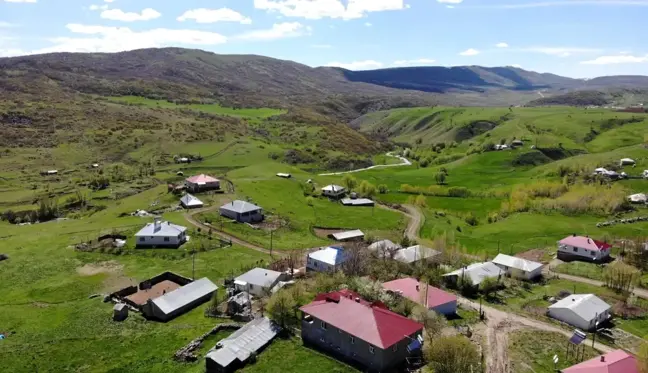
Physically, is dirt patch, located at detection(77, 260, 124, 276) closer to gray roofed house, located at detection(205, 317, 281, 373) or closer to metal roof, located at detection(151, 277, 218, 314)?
metal roof, located at detection(151, 277, 218, 314)

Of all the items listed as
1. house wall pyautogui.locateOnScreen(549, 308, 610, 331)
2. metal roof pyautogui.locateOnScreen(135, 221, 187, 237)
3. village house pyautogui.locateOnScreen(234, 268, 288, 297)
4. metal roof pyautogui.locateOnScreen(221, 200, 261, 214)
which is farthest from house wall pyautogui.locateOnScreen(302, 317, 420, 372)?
metal roof pyautogui.locateOnScreen(221, 200, 261, 214)

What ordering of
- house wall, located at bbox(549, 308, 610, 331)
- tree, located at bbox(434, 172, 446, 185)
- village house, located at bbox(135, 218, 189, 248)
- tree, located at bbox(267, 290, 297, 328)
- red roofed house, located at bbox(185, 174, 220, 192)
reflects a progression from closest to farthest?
tree, located at bbox(267, 290, 297, 328), house wall, located at bbox(549, 308, 610, 331), village house, located at bbox(135, 218, 189, 248), red roofed house, located at bbox(185, 174, 220, 192), tree, located at bbox(434, 172, 446, 185)

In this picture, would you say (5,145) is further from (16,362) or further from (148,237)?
(16,362)

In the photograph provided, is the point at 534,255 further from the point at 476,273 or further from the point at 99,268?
the point at 99,268

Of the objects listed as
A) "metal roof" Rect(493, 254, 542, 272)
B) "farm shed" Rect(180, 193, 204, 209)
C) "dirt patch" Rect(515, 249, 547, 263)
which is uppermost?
"farm shed" Rect(180, 193, 204, 209)

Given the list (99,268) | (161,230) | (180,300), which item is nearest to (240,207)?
(161,230)

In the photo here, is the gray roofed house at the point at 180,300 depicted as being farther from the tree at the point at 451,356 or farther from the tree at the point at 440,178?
the tree at the point at 440,178

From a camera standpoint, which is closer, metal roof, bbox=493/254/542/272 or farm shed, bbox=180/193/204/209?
metal roof, bbox=493/254/542/272
